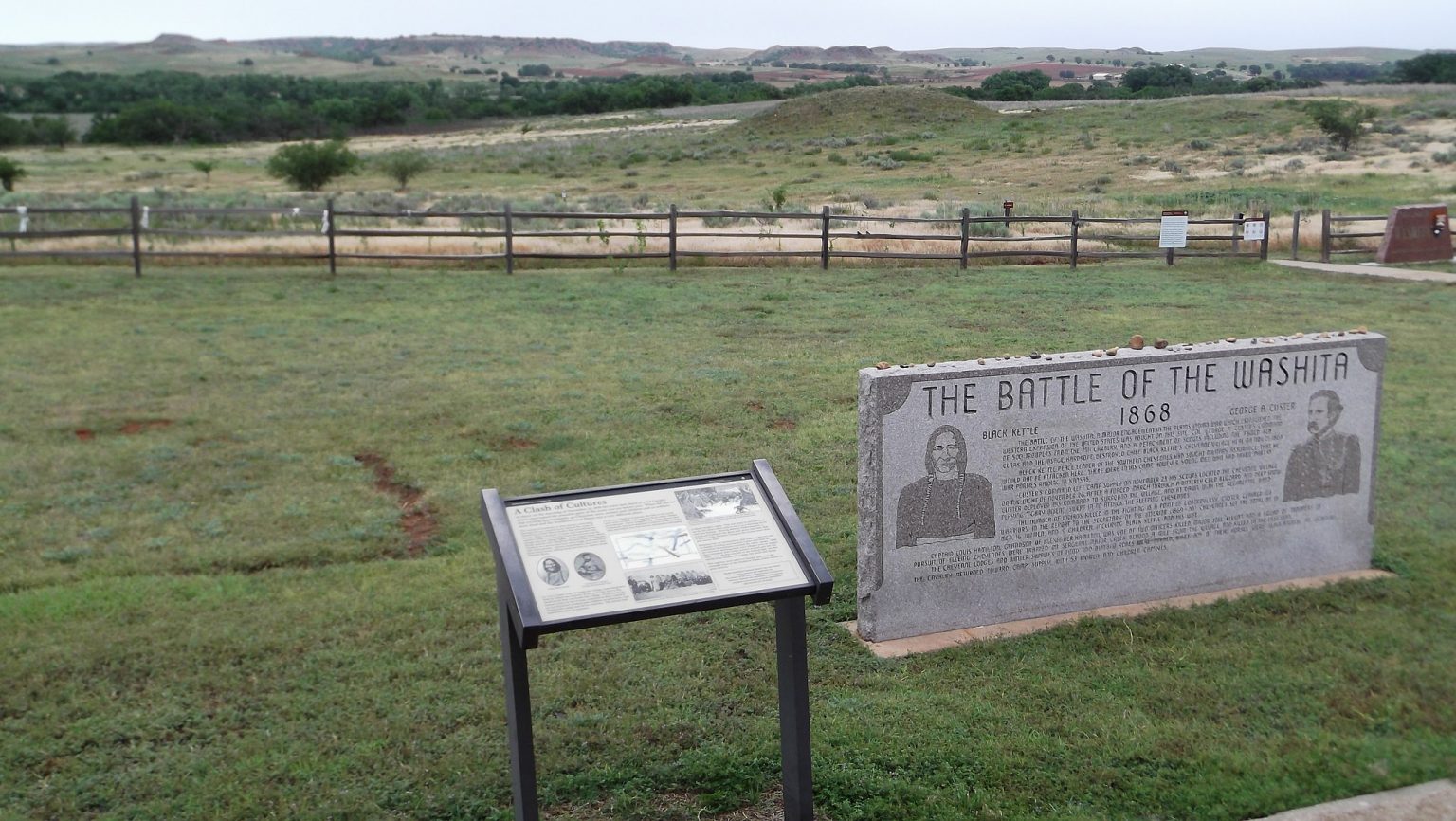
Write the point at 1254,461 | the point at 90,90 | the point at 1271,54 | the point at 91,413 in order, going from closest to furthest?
the point at 1254,461 → the point at 91,413 → the point at 1271,54 → the point at 90,90

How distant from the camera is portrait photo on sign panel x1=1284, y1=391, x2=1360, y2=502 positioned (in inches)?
251

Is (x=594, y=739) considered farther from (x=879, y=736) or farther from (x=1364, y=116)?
(x=1364, y=116)

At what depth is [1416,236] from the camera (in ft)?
69.6

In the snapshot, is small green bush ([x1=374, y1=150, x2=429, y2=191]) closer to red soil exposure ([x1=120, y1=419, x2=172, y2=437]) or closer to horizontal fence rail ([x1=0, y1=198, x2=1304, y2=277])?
horizontal fence rail ([x1=0, y1=198, x2=1304, y2=277])

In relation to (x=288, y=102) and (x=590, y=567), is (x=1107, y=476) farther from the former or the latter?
(x=288, y=102)

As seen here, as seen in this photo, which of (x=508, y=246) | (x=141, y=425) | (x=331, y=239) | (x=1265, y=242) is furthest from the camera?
(x=1265, y=242)

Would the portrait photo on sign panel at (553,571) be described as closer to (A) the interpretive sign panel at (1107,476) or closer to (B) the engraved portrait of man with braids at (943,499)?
(A) the interpretive sign panel at (1107,476)

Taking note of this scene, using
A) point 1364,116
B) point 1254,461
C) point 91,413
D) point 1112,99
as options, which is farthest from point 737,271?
point 1112,99

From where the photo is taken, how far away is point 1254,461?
247 inches

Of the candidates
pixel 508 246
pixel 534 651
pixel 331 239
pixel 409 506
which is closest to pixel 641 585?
pixel 534 651

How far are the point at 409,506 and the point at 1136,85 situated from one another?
50.9 metres

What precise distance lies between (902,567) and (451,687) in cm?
206

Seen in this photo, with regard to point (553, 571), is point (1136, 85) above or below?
above

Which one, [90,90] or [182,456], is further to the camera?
[90,90]
